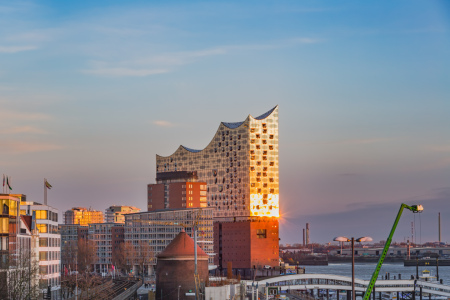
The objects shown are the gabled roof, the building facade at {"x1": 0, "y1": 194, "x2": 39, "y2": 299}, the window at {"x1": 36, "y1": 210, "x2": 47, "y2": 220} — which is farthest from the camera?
the gabled roof

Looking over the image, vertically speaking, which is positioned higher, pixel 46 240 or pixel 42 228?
pixel 42 228

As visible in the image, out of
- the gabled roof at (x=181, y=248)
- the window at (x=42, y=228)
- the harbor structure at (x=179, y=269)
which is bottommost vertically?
the harbor structure at (x=179, y=269)

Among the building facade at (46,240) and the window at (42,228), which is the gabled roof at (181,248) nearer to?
the building facade at (46,240)

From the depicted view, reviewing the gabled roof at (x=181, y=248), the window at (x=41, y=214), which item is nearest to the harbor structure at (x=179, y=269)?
the gabled roof at (x=181, y=248)

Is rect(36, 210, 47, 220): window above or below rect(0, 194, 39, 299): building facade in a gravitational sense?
above

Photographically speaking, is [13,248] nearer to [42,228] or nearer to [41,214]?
[42,228]

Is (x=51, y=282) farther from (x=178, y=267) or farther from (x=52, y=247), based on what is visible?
(x=178, y=267)

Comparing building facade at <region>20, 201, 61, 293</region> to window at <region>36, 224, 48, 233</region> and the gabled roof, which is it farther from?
the gabled roof

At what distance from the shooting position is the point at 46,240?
4016 inches

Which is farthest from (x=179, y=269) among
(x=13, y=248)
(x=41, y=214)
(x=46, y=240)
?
(x=13, y=248)

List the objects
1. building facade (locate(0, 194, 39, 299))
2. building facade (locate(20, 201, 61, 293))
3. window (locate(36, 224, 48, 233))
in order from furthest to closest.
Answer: window (locate(36, 224, 48, 233)), building facade (locate(20, 201, 61, 293)), building facade (locate(0, 194, 39, 299))

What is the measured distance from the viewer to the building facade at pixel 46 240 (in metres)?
98.9

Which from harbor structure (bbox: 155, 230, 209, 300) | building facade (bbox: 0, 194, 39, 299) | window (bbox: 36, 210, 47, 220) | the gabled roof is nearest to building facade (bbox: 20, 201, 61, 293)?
window (bbox: 36, 210, 47, 220)

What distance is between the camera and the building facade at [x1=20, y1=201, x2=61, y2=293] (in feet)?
324
